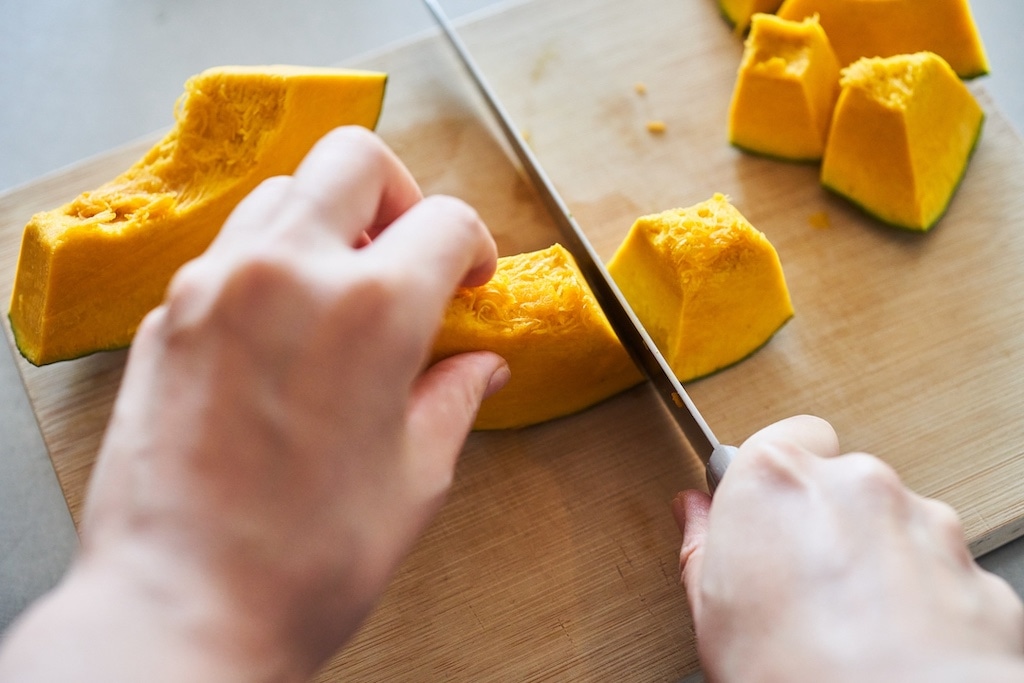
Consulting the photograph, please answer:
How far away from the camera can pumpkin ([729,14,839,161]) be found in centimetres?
164


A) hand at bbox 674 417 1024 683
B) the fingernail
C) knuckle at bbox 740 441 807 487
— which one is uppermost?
the fingernail

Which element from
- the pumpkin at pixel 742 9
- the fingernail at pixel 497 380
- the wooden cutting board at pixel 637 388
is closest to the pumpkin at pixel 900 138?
the wooden cutting board at pixel 637 388

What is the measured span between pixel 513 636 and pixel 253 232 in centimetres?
80

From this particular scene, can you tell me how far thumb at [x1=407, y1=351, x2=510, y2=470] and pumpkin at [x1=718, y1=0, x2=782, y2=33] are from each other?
114 cm

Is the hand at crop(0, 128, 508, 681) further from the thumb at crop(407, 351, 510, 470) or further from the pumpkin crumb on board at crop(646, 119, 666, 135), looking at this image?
the pumpkin crumb on board at crop(646, 119, 666, 135)

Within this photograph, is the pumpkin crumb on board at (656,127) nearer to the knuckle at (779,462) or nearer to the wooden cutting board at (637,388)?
the wooden cutting board at (637,388)

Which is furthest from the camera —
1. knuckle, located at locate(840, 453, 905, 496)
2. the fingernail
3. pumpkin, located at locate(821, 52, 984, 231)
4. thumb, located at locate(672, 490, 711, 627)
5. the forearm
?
pumpkin, located at locate(821, 52, 984, 231)

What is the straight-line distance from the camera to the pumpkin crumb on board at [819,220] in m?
1.66

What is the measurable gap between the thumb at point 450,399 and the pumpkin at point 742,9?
1136 millimetres

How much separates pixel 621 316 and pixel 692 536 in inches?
16.6

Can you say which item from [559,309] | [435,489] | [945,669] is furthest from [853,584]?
[559,309]

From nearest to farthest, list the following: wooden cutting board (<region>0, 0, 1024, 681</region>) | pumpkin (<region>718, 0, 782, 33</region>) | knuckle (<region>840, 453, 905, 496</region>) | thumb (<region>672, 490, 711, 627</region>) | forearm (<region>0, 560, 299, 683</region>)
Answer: forearm (<region>0, 560, 299, 683</region>) < knuckle (<region>840, 453, 905, 496</region>) < thumb (<region>672, 490, 711, 627</region>) < wooden cutting board (<region>0, 0, 1024, 681</region>) < pumpkin (<region>718, 0, 782, 33</region>)

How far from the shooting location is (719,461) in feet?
3.87

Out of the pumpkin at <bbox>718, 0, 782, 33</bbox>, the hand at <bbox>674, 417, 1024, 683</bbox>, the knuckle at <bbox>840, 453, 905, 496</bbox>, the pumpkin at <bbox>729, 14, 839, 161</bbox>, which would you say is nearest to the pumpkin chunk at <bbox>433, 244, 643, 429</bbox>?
the hand at <bbox>674, 417, 1024, 683</bbox>
